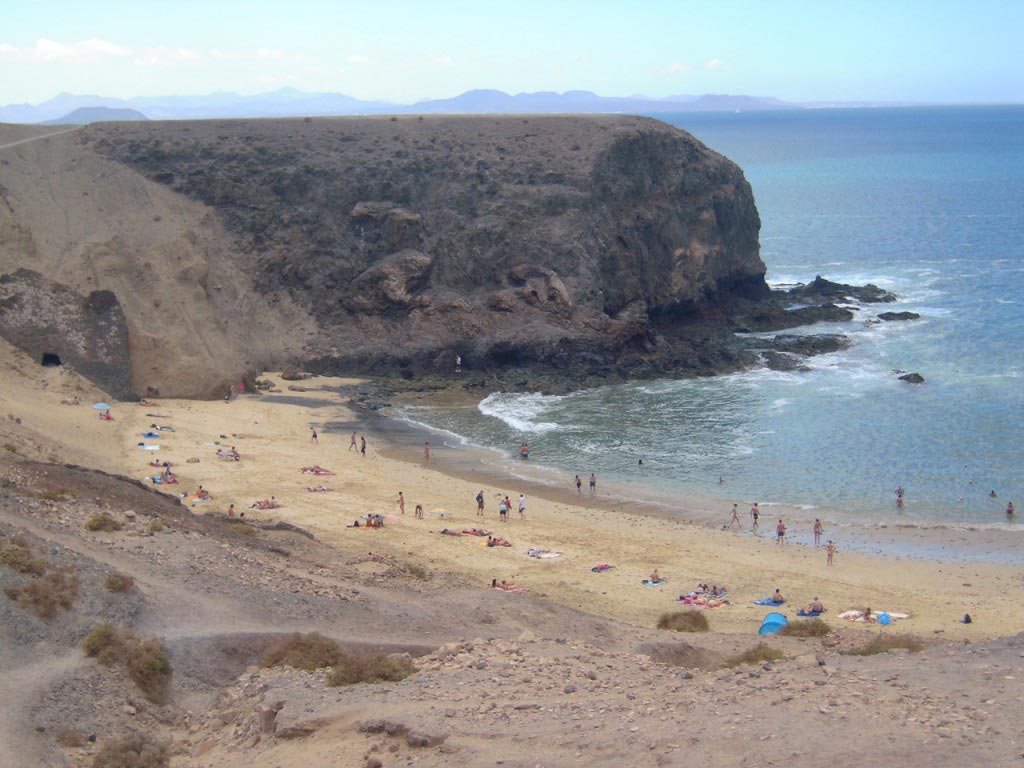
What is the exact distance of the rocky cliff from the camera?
49188mm

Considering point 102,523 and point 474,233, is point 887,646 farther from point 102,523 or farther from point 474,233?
point 474,233

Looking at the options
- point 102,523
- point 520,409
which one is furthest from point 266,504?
point 520,409

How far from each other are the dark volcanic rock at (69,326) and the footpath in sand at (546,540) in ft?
9.07

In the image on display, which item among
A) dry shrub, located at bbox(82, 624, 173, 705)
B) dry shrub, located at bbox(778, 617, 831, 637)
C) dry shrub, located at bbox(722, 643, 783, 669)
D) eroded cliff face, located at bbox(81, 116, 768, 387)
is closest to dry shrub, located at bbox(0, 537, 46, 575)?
dry shrub, located at bbox(82, 624, 173, 705)

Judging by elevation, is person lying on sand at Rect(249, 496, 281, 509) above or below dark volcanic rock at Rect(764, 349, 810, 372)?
below

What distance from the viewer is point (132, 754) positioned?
1383cm

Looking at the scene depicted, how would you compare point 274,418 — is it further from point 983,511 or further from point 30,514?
point 983,511

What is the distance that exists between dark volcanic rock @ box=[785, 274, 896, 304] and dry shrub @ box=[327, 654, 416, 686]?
163 ft

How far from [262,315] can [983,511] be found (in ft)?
106

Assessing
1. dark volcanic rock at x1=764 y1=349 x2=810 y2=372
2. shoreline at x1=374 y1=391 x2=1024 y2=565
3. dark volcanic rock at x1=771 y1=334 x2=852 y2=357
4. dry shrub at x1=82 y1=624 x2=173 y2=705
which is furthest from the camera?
dark volcanic rock at x1=771 y1=334 x2=852 y2=357

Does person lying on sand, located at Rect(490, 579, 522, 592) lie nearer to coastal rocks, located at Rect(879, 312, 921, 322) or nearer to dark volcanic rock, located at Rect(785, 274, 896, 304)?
coastal rocks, located at Rect(879, 312, 921, 322)

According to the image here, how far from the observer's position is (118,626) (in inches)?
651

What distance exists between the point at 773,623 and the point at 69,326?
31067 mm

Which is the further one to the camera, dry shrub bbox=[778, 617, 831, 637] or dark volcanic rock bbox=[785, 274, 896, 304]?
dark volcanic rock bbox=[785, 274, 896, 304]
